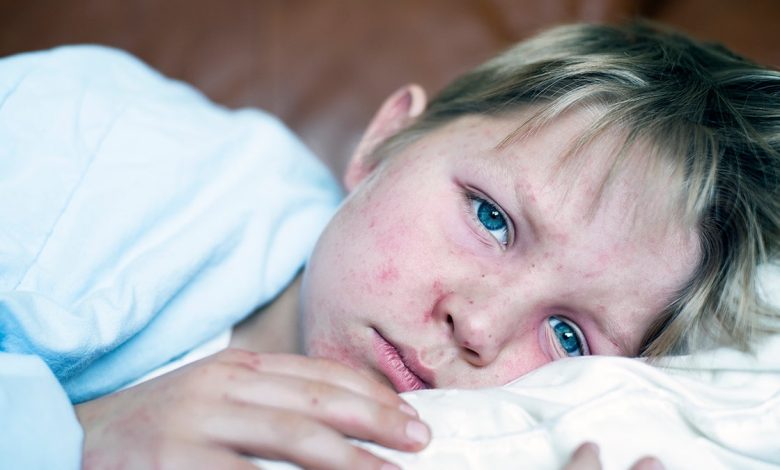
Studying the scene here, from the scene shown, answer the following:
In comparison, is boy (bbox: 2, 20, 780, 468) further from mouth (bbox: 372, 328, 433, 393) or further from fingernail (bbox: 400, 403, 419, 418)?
fingernail (bbox: 400, 403, 419, 418)

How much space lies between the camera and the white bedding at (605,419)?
57cm

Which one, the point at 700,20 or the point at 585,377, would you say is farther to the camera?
the point at 700,20

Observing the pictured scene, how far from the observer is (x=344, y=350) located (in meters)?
0.75

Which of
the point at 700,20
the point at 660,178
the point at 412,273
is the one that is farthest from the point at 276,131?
the point at 700,20

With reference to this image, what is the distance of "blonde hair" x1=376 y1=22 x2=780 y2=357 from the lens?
2.48ft

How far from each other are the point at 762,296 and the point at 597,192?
208 mm

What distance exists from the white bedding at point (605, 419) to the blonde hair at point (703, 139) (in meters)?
0.08

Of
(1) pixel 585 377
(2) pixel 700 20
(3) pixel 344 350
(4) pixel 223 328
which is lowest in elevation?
(4) pixel 223 328

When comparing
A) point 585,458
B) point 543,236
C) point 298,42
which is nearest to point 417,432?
point 585,458

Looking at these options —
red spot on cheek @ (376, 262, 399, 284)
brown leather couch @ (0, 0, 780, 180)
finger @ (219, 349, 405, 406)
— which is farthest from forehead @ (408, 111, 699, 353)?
brown leather couch @ (0, 0, 780, 180)

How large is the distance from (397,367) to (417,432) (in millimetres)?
161

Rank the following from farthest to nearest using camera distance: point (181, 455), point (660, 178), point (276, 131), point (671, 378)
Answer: point (276, 131), point (660, 178), point (671, 378), point (181, 455)

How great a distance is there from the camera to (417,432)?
562 millimetres

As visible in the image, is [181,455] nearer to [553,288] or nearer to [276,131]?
[553,288]
